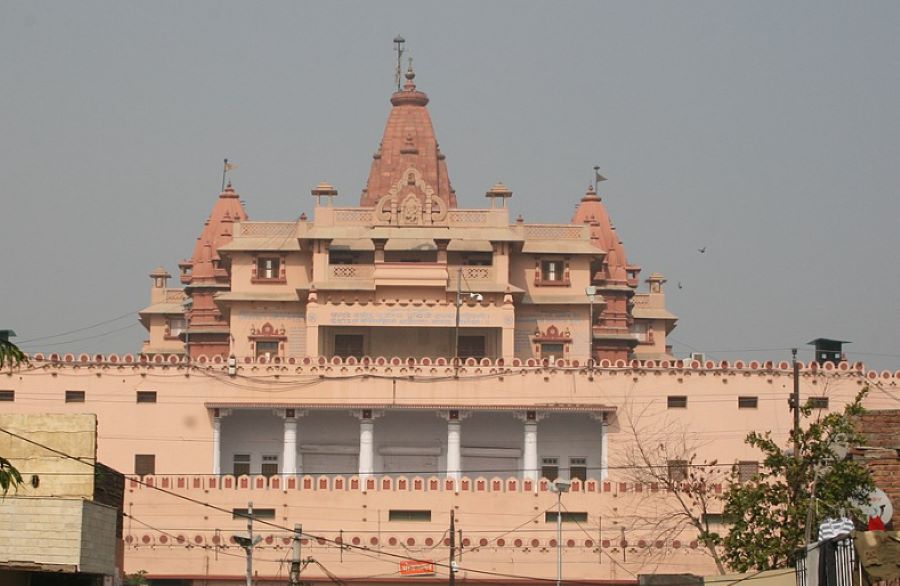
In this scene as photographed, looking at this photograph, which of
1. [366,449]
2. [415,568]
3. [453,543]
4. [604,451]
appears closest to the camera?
[453,543]

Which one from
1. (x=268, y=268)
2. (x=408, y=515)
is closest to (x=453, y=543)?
(x=408, y=515)

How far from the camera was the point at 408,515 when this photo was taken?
69875 mm

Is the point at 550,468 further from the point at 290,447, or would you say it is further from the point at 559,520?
the point at 559,520

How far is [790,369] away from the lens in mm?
74375

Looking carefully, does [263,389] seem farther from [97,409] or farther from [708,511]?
[708,511]

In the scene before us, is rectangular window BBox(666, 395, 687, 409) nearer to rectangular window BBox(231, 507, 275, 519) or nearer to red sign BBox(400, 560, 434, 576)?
red sign BBox(400, 560, 434, 576)

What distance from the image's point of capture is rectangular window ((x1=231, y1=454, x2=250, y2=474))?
7569 centimetres

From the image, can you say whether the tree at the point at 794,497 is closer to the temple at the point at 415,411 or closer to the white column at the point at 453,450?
the temple at the point at 415,411

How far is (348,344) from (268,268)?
4.52 m

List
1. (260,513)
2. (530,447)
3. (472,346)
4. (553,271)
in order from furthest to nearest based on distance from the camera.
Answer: (553,271) < (472,346) < (530,447) < (260,513)

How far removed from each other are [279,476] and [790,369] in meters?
18.5

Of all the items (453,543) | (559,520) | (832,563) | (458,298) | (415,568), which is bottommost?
(832,563)

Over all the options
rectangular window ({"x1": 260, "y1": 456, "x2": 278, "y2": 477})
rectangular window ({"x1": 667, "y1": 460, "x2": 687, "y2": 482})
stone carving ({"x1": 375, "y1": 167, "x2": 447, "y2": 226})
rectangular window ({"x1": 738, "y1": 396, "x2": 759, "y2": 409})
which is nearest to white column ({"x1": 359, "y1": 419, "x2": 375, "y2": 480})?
rectangular window ({"x1": 260, "y1": 456, "x2": 278, "y2": 477})

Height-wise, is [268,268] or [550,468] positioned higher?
[268,268]
